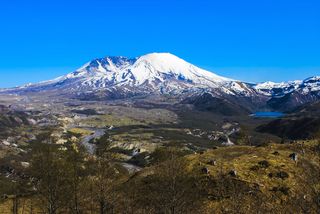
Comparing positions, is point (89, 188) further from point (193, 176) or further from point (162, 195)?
point (193, 176)

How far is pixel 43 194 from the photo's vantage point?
67.6 metres

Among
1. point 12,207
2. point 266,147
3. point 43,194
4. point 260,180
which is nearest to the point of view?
point 43,194

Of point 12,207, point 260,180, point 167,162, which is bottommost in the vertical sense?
point 12,207

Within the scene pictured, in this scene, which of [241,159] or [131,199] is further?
[241,159]

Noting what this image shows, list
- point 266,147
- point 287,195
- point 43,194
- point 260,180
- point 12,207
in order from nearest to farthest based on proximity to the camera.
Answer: point 43,194
point 287,195
point 260,180
point 12,207
point 266,147

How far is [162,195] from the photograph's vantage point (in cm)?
6394

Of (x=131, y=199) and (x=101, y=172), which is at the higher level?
(x=101, y=172)

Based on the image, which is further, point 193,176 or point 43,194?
point 193,176

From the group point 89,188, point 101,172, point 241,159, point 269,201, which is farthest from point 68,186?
point 241,159

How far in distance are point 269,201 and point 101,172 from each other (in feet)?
90.9

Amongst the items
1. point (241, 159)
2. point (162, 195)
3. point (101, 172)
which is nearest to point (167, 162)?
point (162, 195)

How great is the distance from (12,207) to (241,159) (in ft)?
156

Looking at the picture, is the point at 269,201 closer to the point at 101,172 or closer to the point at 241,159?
the point at 241,159

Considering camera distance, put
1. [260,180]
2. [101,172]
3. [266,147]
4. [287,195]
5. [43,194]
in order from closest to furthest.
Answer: [101,172], [43,194], [287,195], [260,180], [266,147]
